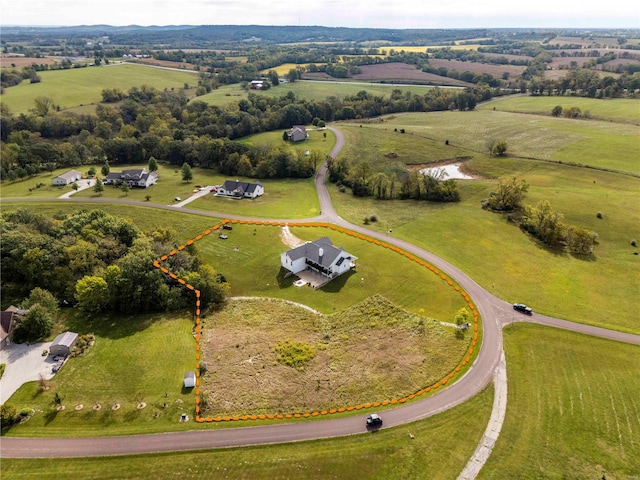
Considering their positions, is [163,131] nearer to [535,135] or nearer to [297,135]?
[297,135]

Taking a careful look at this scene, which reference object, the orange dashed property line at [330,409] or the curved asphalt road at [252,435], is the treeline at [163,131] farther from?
the curved asphalt road at [252,435]

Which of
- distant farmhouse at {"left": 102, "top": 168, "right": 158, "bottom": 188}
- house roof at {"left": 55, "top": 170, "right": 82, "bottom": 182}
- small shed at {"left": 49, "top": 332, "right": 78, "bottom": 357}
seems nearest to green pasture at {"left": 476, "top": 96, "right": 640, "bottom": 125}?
distant farmhouse at {"left": 102, "top": 168, "right": 158, "bottom": 188}

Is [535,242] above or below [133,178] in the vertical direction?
below

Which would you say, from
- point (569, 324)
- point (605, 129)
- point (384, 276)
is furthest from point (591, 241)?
point (605, 129)

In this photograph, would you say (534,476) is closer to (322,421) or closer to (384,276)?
(322,421)

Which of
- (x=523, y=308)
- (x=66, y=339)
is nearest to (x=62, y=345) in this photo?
(x=66, y=339)

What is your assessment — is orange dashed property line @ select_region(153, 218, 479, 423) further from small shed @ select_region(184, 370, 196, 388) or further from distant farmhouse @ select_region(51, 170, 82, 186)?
distant farmhouse @ select_region(51, 170, 82, 186)
